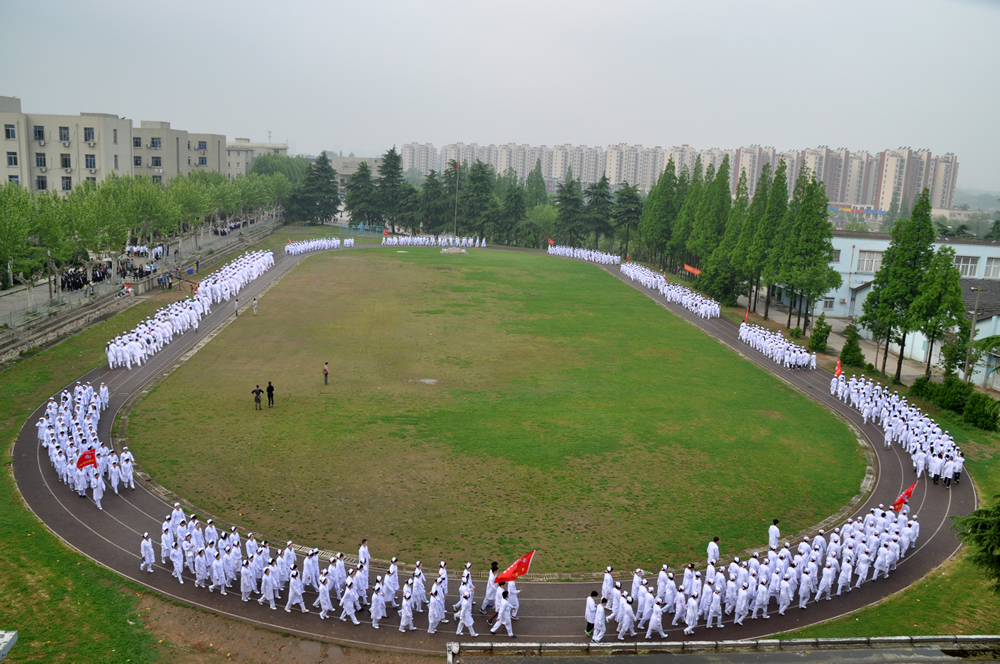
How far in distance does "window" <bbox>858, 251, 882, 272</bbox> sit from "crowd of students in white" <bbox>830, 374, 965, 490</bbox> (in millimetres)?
22803

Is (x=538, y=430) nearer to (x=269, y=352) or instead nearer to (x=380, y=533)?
(x=380, y=533)

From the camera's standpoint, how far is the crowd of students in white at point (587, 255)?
6209 centimetres

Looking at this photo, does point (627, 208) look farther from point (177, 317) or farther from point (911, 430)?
point (911, 430)

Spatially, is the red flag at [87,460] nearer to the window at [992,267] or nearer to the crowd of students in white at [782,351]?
the crowd of students in white at [782,351]

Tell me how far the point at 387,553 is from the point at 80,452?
7914mm

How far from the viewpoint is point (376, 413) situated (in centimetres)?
2089

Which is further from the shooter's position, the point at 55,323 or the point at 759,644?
the point at 55,323

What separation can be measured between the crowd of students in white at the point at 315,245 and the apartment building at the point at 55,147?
49.0 feet

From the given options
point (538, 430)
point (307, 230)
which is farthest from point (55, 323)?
point (307, 230)

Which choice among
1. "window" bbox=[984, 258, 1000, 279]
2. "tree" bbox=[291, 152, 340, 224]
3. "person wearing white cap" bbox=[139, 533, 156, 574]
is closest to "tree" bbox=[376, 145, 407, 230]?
"tree" bbox=[291, 152, 340, 224]

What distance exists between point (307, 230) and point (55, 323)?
4564cm

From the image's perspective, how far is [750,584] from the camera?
1198cm

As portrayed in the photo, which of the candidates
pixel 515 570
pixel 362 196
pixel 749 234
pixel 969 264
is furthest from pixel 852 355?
pixel 362 196

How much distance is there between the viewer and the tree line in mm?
27219
